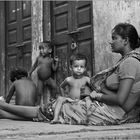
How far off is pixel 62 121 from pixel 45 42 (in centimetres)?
386

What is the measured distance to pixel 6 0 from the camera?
9383 mm

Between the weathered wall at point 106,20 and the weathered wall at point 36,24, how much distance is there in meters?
1.65

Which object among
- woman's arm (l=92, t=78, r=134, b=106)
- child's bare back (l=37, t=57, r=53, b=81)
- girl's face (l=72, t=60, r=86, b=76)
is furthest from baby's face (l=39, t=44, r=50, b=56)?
woman's arm (l=92, t=78, r=134, b=106)

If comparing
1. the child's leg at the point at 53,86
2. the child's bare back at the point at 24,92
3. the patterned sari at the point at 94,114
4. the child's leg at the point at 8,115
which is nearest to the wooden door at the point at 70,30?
the child's leg at the point at 53,86

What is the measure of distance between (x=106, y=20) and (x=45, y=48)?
1.48m

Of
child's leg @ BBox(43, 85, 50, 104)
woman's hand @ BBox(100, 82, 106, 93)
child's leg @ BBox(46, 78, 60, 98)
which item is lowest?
child's leg @ BBox(43, 85, 50, 104)

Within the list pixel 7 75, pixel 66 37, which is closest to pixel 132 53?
pixel 66 37

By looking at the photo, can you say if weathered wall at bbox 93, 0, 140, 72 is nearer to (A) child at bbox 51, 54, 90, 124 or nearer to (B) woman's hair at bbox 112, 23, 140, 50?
(A) child at bbox 51, 54, 90, 124

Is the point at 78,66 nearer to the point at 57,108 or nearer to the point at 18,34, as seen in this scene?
the point at 57,108

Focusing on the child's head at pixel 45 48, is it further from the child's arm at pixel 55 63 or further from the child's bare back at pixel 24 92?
the child's bare back at pixel 24 92

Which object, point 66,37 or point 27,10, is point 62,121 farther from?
point 27,10

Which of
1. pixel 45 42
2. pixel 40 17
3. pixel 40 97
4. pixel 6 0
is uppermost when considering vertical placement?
pixel 6 0

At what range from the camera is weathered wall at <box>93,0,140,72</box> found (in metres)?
6.01

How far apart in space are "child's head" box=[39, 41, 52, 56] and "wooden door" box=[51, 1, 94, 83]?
21cm
